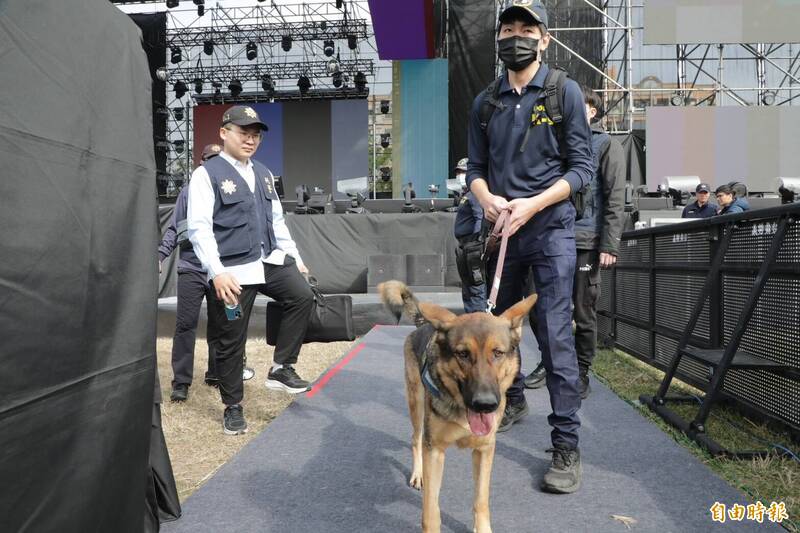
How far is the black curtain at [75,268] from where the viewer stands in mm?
1299

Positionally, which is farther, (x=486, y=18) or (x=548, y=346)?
(x=486, y=18)

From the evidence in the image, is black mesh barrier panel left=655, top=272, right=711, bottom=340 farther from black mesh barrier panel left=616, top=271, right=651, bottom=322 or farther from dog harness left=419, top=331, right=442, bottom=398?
dog harness left=419, top=331, right=442, bottom=398

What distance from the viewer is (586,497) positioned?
2.59m

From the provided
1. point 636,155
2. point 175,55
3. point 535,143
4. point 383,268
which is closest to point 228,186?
point 535,143

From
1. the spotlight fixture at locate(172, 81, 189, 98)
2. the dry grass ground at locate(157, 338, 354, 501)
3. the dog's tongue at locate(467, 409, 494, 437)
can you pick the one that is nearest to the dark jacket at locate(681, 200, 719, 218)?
the dry grass ground at locate(157, 338, 354, 501)

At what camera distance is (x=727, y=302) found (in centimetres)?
399

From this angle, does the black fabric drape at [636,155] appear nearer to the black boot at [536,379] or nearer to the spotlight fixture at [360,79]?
the black boot at [536,379]

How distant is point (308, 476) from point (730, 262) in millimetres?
3265

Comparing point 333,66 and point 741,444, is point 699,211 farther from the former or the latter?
point 333,66

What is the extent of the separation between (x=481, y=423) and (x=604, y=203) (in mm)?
2745

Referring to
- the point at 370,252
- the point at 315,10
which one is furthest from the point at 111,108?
the point at 315,10

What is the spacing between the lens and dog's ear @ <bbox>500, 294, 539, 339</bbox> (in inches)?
87.4

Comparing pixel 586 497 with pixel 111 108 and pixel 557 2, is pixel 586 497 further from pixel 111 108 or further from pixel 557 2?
pixel 557 2

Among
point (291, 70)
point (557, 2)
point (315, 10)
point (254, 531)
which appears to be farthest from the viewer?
point (291, 70)
